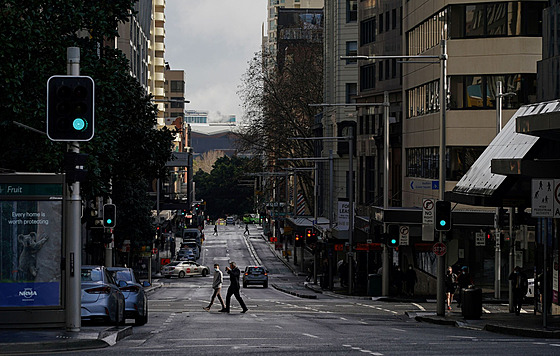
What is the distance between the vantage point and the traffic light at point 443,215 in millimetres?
31297

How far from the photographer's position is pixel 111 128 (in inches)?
1262

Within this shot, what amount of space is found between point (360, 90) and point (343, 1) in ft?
54.0

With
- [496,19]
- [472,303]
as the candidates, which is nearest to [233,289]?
[472,303]

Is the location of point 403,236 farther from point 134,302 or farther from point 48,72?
point 134,302

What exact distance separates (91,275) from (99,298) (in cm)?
111

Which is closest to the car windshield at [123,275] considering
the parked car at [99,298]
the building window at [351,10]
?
the parked car at [99,298]

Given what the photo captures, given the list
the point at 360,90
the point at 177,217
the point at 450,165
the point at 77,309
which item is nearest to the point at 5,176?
the point at 77,309

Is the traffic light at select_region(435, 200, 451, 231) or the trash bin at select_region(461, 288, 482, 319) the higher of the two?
the traffic light at select_region(435, 200, 451, 231)

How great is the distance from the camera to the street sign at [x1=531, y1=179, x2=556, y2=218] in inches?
871

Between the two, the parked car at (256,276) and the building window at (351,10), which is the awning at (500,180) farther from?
the building window at (351,10)

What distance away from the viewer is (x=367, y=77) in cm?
7488

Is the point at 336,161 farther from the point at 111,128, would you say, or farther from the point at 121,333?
the point at 121,333

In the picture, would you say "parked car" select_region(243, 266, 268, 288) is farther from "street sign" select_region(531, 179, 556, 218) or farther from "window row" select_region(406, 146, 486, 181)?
"street sign" select_region(531, 179, 556, 218)

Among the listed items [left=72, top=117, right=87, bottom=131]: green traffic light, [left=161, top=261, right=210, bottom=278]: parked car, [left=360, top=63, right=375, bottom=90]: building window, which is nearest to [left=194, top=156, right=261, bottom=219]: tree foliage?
[left=161, top=261, right=210, bottom=278]: parked car
